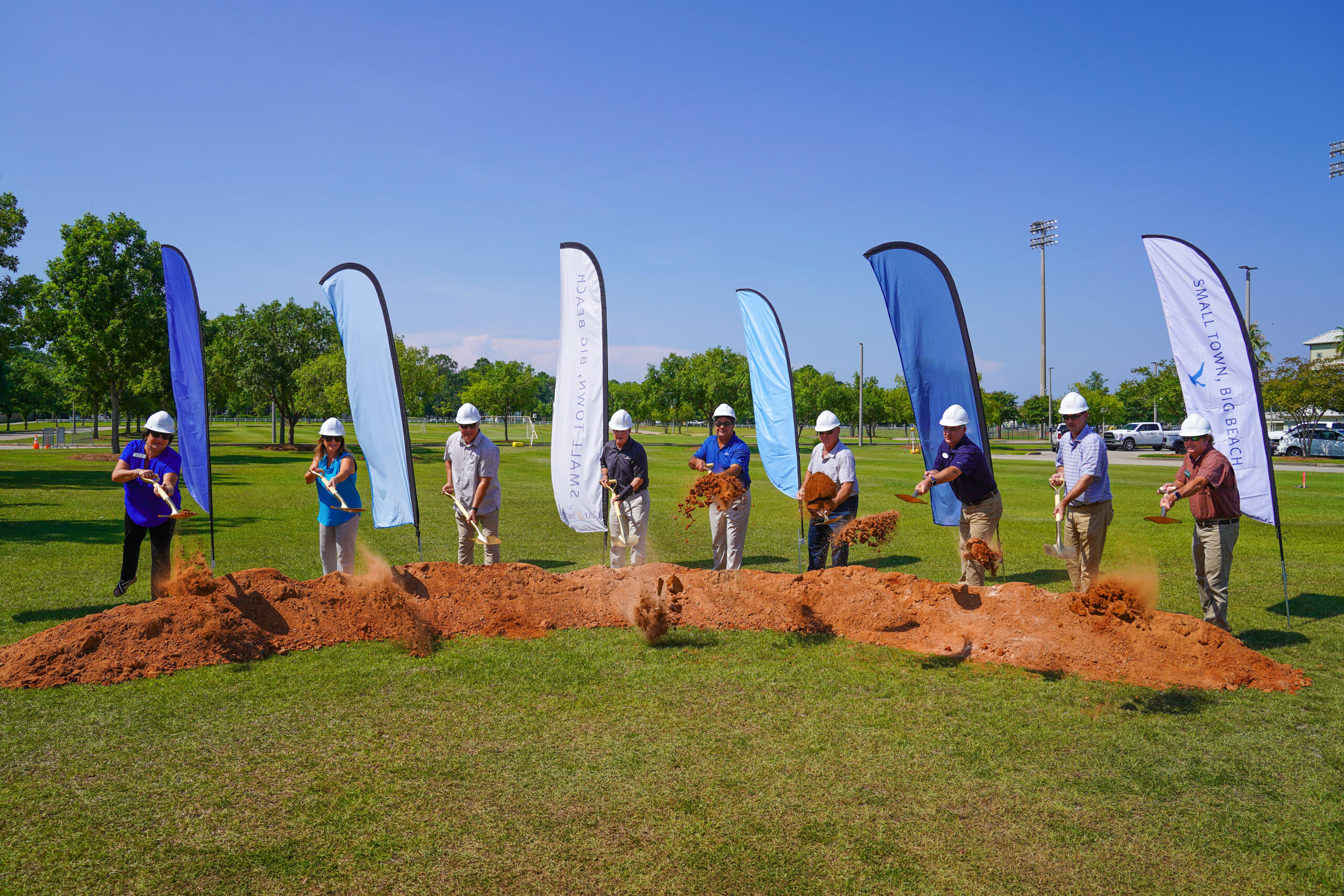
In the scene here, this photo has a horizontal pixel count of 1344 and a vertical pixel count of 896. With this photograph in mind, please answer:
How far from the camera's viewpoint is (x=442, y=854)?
3.82 m

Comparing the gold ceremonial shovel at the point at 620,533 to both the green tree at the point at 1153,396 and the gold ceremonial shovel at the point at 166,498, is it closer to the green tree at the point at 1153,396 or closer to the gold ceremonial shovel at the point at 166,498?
the gold ceremonial shovel at the point at 166,498

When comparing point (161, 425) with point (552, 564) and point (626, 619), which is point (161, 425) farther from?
point (552, 564)

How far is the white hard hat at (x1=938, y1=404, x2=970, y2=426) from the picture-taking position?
26.9 ft

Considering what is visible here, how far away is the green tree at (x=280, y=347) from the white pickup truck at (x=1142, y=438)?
4986cm

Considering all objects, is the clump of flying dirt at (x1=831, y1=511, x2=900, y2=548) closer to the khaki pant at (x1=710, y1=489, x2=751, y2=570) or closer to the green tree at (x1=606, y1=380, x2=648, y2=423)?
the khaki pant at (x1=710, y1=489, x2=751, y2=570)

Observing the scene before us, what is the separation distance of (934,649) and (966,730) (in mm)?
1811

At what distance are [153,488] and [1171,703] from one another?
30.3 ft

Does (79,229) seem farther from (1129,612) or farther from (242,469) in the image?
(1129,612)

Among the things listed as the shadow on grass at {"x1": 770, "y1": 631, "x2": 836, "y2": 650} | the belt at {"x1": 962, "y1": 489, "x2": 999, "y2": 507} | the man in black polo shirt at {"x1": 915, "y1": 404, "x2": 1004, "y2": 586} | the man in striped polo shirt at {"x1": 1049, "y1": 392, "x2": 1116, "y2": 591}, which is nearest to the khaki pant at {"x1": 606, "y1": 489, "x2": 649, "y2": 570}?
the shadow on grass at {"x1": 770, "y1": 631, "x2": 836, "y2": 650}

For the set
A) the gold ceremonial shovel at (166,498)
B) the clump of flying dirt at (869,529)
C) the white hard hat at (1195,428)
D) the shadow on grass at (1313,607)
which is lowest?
the shadow on grass at (1313,607)

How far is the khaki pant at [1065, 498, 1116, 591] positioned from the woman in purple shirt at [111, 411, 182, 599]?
9.30m

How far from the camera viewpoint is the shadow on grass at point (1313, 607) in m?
8.40

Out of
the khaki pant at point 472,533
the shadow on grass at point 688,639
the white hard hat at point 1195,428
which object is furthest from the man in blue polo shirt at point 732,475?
the white hard hat at point 1195,428

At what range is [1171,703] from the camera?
5.84m
